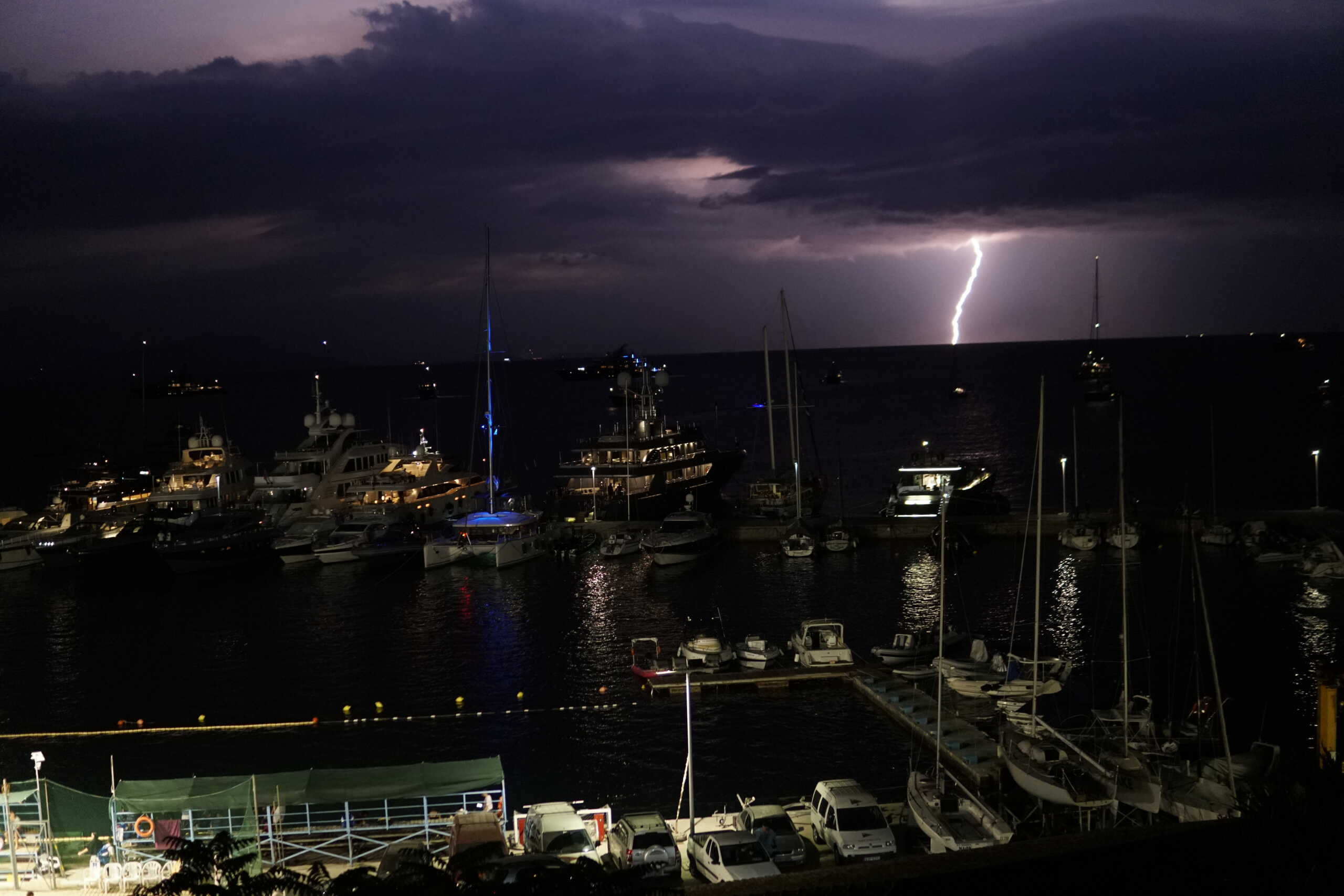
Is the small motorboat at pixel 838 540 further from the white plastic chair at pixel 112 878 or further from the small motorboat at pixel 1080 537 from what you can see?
the white plastic chair at pixel 112 878

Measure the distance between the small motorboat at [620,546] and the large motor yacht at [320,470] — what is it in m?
17.3

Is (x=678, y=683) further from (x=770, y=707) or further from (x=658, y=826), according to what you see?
(x=658, y=826)

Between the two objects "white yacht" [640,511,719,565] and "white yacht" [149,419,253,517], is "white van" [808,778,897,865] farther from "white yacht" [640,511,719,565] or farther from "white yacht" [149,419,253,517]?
"white yacht" [149,419,253,517]

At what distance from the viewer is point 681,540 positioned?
5053 cm

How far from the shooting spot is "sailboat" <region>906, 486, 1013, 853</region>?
18328 mm

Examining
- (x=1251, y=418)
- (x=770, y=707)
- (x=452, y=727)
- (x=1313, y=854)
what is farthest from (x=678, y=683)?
(x=1251, y=418)

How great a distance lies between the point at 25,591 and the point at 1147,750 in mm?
48921

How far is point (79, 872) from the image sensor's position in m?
17.5

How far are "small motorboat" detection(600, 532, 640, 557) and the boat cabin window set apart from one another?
34079mm

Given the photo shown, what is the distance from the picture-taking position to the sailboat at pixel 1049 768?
1992cm

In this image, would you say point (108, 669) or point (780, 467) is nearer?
point (108, 669)

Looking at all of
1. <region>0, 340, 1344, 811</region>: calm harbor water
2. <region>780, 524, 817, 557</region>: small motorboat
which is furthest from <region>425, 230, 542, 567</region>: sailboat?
<region>780, 524, 817, 557</region>: small motorboat

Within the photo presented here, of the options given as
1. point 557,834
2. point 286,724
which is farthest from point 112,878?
point 286,724

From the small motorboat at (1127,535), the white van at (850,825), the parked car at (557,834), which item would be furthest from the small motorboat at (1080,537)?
the parked car at (557,834)
